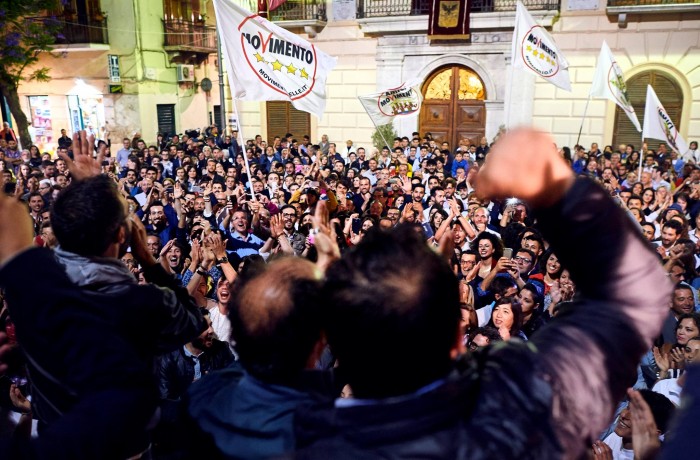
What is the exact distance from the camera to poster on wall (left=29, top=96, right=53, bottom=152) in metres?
20.3

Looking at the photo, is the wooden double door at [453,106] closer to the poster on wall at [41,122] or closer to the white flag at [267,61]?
the white flag at [267,61]

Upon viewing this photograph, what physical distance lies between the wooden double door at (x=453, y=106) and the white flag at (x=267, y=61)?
365 inches

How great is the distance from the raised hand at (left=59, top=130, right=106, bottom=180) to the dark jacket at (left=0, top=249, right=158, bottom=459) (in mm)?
1083

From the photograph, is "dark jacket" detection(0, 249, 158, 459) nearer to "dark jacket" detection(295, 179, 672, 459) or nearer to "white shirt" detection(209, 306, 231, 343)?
"dark jacket" detection(295, 179, 672, 459)

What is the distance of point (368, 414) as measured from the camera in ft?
2.88

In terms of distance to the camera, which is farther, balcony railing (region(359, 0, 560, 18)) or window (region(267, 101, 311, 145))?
window (region(267, 101, 311, 145))

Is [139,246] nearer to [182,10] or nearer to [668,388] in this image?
[668,388]

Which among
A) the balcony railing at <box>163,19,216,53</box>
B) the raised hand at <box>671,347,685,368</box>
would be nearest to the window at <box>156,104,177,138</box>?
the balcony railing at <box>163,19,216,53</box>

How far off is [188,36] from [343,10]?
7697mm

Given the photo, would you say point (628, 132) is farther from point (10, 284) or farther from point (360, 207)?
point (10, 284)

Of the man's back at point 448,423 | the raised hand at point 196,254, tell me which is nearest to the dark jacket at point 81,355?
the man's back at point 448,423

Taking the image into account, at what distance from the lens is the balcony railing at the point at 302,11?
662 inches

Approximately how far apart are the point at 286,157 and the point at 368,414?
1275cm

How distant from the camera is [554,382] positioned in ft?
3.10
